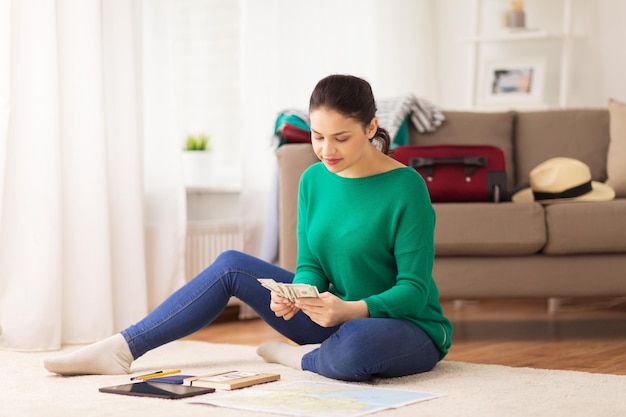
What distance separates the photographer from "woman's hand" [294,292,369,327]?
210 centimetres

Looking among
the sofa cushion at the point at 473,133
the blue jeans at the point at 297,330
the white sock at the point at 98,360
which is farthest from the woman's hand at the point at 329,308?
the sofa cushion at the point at 473,133

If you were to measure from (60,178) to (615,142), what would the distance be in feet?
6.97

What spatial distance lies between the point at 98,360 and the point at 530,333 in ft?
5.60

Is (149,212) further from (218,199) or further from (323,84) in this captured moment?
(323,84)

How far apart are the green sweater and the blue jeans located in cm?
5

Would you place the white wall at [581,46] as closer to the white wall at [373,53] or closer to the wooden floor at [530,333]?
the white wall at [373,53]

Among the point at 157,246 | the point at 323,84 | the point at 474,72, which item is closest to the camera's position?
the point at 323,84

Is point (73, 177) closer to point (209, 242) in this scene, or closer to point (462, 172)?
point (209, 242)

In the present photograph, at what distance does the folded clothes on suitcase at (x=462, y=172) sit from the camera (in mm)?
3244

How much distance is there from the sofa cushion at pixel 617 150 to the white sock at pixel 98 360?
213 cm

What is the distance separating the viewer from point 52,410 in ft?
6.30

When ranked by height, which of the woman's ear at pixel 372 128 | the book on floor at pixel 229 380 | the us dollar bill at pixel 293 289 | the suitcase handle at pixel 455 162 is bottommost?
the book on floor at pixel 229 380

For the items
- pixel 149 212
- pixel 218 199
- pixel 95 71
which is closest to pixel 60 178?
pixel 95 71

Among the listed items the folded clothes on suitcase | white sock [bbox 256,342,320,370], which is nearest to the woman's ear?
white sock [bbox 256,342,320,370]
